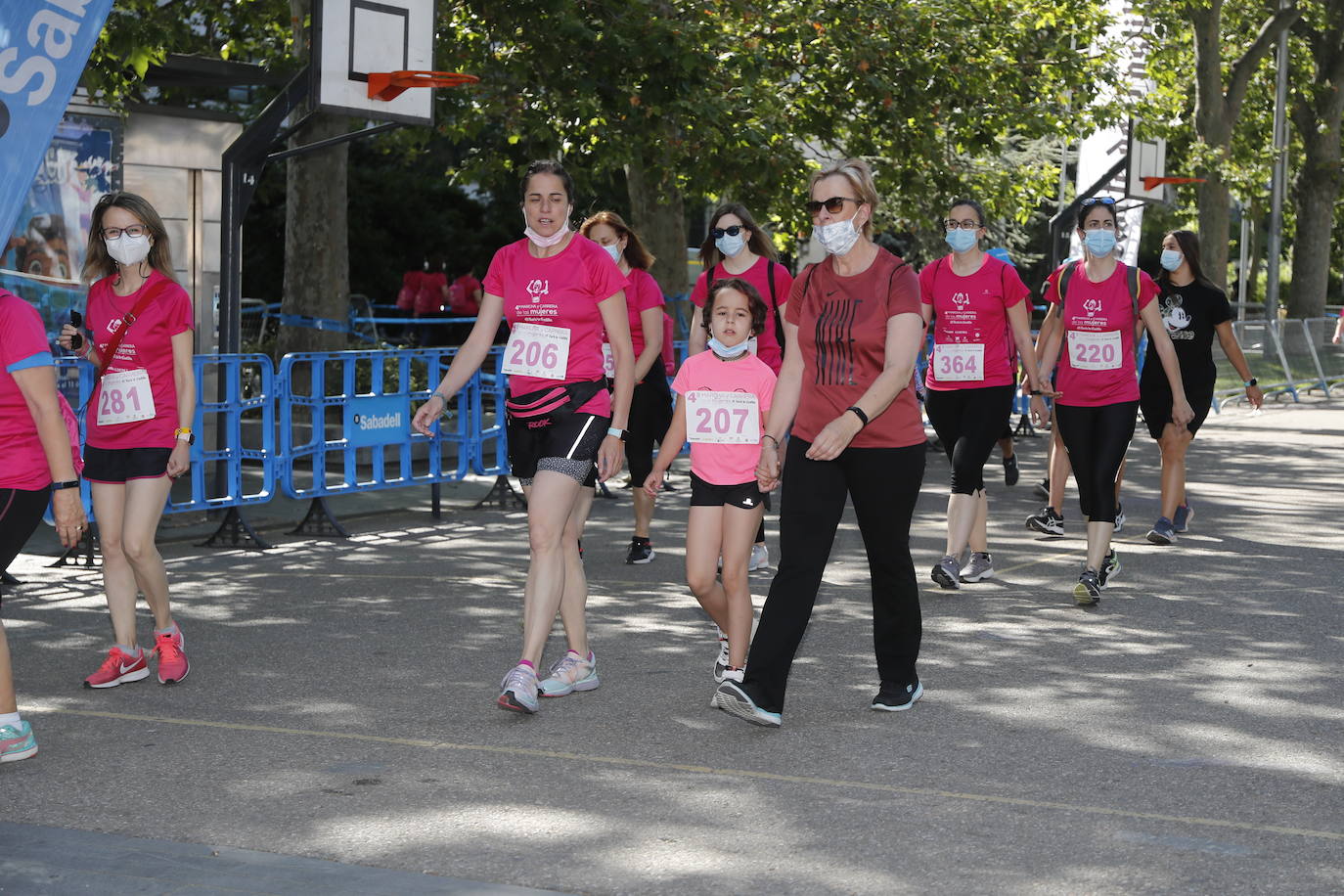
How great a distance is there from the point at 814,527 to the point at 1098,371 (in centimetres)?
319

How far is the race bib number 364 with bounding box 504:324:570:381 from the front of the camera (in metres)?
6.34

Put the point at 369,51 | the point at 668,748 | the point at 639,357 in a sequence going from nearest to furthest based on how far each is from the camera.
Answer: the point at 668,748
the point at 639,357
the point at 369,51

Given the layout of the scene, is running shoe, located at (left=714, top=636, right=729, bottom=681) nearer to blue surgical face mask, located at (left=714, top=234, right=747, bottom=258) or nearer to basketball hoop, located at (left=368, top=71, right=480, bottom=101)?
blue surgical face mask, located at (left=714, top=234, right=747, bottom=258)

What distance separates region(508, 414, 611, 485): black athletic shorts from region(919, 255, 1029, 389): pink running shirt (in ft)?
9.89

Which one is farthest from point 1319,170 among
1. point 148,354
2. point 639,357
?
point 148,354

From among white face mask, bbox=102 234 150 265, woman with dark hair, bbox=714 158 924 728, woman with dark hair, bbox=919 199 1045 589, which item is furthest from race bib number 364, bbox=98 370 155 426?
woman with dark hair, bbox=919 199 1045 589

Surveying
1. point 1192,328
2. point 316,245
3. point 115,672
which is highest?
point 316,245

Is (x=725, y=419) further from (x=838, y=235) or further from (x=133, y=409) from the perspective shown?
(x=133, y=409)

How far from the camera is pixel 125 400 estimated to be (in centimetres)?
661

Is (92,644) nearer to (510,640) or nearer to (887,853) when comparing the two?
(510,640)

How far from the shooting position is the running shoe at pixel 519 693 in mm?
6102

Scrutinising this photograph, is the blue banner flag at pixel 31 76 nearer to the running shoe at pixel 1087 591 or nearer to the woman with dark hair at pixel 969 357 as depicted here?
the woman with dark hair at pixel 969 357

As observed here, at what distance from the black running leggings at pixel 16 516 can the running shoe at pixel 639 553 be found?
4813 millimetres

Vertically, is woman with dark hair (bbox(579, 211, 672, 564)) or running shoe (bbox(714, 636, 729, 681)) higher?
woman with dark hair (bbox(579, 211, 672, 564))
